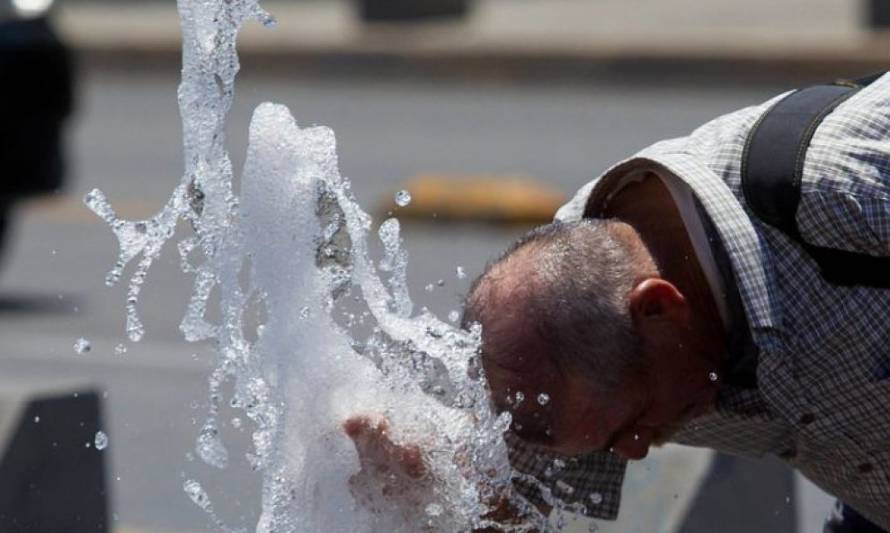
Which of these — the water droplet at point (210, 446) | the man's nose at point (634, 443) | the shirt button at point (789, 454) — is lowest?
the water droplet at point (210, 446)

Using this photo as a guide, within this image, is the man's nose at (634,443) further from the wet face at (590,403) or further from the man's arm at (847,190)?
the man's arm at (847,190)

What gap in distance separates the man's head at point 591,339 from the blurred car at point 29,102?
6.94 m

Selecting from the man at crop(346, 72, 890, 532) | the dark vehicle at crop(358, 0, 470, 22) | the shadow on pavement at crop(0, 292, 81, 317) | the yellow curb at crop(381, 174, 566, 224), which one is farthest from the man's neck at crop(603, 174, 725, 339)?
the dark vehicle at crop(358, 0, 470, 22)

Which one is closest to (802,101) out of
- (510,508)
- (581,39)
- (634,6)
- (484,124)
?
(510,508)

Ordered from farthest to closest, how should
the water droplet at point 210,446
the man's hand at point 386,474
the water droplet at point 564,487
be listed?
the water droplet at point 210,446
the water droplet at point 564,487
the man's hand at point 386,474

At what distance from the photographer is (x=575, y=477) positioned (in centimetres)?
290

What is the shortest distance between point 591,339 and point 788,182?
0.32 meters

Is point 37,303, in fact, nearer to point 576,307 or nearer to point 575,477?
point 575,477

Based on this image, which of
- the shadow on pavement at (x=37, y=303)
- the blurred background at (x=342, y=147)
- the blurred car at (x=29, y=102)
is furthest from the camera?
the blurred car at (x=29, y=102)

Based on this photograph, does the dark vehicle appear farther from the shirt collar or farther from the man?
the shirt collar

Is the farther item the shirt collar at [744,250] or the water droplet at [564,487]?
the water droplet at [564,487]

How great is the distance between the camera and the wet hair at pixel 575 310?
2543 mm

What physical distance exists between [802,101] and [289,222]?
2.55 ft

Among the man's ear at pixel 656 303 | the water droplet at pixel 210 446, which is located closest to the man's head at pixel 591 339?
the man's ear at pixel 656 303
